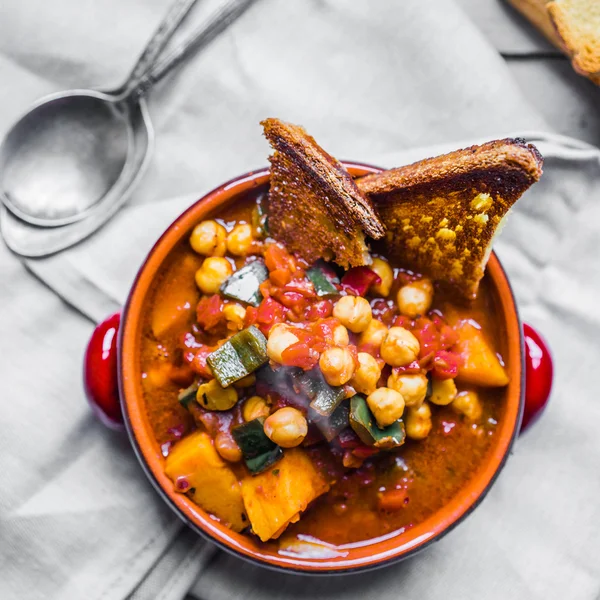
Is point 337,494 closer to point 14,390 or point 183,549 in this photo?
point 183,549

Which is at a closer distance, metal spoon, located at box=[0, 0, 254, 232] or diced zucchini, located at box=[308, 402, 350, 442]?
diced zucchini, located at box=[308, 402, 350, 442]

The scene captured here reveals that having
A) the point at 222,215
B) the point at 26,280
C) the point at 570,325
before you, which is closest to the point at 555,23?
the point at 570,325

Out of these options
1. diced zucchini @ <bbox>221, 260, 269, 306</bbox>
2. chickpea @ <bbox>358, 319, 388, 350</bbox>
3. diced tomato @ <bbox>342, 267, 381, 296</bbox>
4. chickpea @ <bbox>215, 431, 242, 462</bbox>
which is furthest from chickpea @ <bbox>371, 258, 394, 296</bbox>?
chickpea @ <bbox>215, 431, 242, 462</bbox>

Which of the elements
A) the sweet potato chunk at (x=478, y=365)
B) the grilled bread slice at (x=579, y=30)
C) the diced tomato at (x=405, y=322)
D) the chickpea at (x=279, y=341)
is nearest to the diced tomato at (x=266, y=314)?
the chickpea at (x=279, y=341)

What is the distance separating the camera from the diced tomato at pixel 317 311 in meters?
2.49

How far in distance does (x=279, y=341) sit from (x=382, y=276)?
1.78ft

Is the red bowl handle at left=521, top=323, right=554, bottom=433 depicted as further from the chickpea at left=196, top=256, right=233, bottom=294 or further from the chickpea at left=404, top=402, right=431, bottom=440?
the chickpea at left=196, top=256, right=233, bottom=294

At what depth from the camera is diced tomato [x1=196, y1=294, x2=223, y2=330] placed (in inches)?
101

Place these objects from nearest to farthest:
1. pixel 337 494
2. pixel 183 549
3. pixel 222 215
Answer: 1. pixel 337 494
2. pixel 222 215
3. pixel 183 549

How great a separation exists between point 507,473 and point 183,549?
4.66ft

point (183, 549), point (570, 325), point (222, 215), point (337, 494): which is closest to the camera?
point (337, 494)

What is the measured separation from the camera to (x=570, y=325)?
10.4 ft

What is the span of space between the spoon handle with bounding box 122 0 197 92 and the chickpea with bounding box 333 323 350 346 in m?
1.54

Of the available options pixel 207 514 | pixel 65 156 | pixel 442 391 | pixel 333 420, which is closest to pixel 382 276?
pixel 442 391
